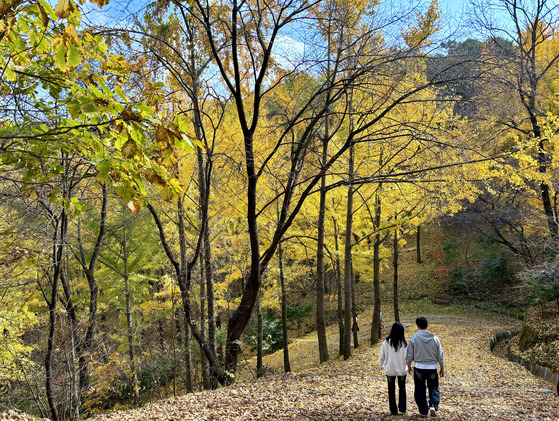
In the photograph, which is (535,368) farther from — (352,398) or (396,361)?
(396,361)

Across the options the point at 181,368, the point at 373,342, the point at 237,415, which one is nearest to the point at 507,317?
the point at 373,342

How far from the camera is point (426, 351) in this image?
17.0 ft

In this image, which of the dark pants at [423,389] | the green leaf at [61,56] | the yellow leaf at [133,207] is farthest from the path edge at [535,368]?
the green leaf at [61,56]

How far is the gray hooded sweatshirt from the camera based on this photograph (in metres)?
5.16

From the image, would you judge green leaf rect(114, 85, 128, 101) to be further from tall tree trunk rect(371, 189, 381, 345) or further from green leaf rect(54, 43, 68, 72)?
tall tree trunk rect(371, 189, 381, 345)

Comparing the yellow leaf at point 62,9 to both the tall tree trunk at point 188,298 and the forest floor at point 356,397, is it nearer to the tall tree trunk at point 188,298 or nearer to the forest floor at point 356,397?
the forest floor at point 356,397

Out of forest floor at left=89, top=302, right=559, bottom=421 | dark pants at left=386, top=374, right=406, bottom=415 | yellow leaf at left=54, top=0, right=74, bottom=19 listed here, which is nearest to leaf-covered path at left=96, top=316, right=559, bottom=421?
forest floor at left=89, top=302, right=559, bottom=421

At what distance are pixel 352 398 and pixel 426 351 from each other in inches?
65.7

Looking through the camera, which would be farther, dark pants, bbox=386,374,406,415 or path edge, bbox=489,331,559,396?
path edge, bbox=489,331,559,396

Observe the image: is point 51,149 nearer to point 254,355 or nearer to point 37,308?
point 37,308

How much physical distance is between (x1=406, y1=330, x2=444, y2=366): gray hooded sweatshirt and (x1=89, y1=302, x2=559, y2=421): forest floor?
2.31ft

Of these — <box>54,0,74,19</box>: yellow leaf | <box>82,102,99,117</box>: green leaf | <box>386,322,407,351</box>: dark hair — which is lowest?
<box>386,322,407,351</box>: dark hair

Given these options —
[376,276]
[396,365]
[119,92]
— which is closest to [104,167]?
[119,92]

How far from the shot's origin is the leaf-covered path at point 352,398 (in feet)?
17.0
